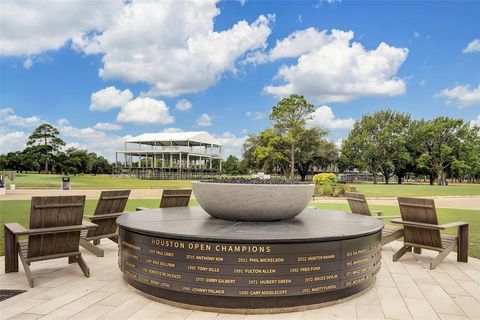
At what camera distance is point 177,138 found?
237 feet

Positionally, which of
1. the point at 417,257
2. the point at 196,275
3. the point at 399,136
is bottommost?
the point at 417,257

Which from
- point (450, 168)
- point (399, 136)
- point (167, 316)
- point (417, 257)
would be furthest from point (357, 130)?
point (167, 316)

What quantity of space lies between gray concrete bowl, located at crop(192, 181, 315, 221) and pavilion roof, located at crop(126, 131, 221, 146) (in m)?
65.0

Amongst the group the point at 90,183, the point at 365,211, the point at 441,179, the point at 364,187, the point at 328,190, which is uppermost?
the point at 365,211

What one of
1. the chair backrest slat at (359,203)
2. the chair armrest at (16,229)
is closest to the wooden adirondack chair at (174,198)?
the chair armrest at (16,229)

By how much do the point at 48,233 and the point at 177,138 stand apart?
6727 cm

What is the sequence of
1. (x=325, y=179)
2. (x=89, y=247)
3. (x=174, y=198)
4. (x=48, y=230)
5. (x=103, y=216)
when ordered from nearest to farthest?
(x=48, y=230)
(x=89, y=247)
(x=103, y=216)
(x=174, y=198)
(x=325, y=179)

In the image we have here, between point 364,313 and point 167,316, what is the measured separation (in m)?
2.30

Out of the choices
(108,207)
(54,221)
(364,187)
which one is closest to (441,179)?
(364,187)

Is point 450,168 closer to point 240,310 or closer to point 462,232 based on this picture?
point 462,232

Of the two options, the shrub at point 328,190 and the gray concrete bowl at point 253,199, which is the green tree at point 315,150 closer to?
the shrub at point 328,190

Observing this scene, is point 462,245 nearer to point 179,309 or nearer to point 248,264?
point 248,264

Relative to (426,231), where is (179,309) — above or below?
below

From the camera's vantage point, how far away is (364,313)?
15.3 feet
